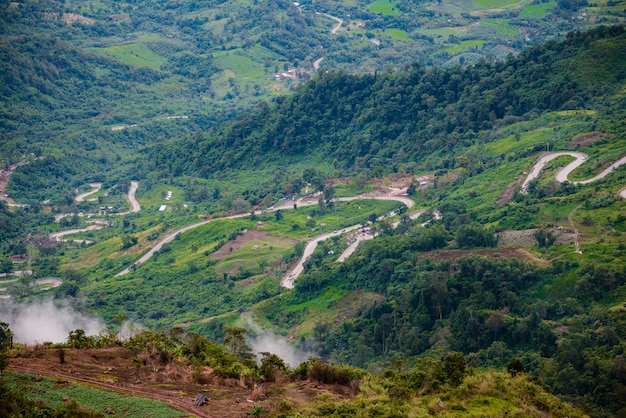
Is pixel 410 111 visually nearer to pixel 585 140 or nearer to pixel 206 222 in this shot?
pixel 585 140

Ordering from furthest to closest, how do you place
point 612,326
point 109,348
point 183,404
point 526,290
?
point 526,290 → point 612,326 → point 109,348 → point 183,404

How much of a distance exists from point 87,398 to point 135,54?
17312cm

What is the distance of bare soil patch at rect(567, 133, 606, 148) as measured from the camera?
3568 inches

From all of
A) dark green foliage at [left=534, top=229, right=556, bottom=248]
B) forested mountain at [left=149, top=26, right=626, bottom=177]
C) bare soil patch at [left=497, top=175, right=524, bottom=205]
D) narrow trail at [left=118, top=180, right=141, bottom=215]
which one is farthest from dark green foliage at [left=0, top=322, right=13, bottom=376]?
narrow trail at [left=118, top=180, right=141, bottom=215]

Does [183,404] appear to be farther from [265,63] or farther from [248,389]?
[265,63]

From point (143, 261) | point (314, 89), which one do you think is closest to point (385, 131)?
point (314, 89)

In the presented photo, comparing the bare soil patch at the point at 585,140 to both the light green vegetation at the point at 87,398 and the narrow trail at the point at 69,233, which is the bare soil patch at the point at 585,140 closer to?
the narrow trail at the point at 69,233

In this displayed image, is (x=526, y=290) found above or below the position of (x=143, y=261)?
above

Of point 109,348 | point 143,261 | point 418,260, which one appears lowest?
point 143,261

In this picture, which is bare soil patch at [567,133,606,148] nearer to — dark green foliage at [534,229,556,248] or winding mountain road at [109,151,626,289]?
winding mountain road at [109,151,626,289]

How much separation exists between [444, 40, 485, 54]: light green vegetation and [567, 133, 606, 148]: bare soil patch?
10021 centimetres

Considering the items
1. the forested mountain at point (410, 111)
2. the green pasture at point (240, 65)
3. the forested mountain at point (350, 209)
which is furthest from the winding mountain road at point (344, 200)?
the green pasture at point (240, 65)

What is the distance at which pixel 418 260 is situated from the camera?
2820 inches

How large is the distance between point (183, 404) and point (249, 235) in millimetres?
69912
